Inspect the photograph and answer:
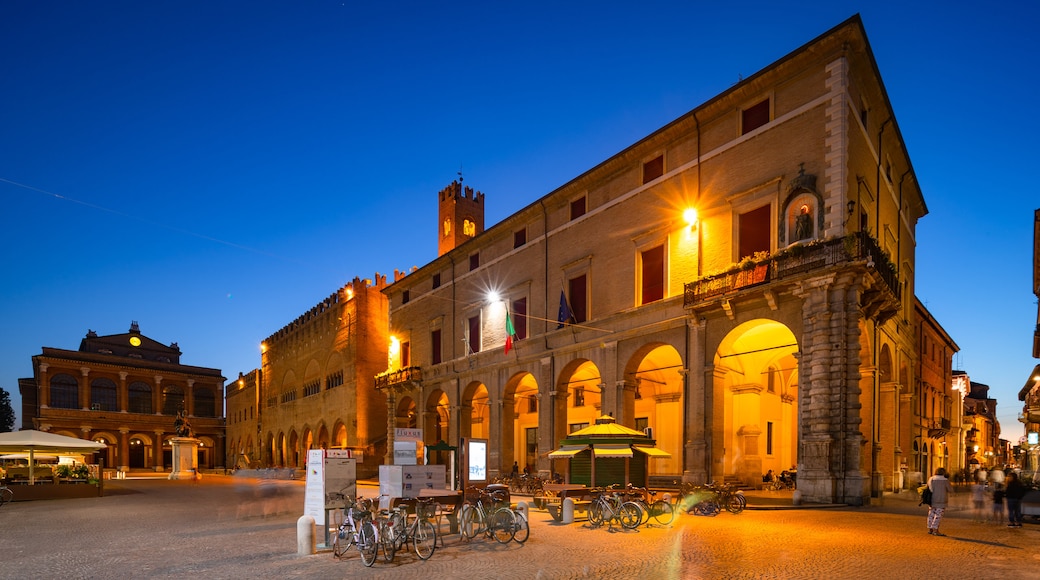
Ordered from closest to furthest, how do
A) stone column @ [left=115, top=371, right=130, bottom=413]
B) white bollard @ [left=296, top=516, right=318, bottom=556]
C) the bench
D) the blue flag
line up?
white bollard @ [left=296, top=516, right=318, bottom=556]
the bench
the blue flag
stone column @ [left=115, top=371, right=130, bottom=413]

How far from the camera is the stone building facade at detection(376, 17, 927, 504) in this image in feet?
66.3

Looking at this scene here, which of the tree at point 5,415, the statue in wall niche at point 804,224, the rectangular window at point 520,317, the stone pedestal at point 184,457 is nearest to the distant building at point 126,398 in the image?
the tree at point 5,415

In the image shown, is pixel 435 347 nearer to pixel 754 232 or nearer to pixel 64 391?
pixel 754 232

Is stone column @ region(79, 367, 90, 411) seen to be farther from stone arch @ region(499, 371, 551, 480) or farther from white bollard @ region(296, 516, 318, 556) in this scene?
white bollard @ region(296, 516, 318, 556)

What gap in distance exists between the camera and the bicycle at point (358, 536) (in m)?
10.3

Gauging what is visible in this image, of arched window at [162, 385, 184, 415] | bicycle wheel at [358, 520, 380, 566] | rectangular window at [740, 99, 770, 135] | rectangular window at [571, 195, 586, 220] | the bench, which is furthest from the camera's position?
arched window at [162, 385, 184, 415]

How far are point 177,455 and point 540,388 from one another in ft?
98.2

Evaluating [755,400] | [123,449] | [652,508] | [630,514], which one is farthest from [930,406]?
[123,449]

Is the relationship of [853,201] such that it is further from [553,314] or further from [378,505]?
[378,505]

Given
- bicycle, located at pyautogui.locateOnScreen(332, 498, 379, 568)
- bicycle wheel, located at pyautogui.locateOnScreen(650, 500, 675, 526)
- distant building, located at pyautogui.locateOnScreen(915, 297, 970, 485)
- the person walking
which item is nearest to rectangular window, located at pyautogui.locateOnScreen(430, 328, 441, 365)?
distant building, located at pyautogui.locateOnScreen(915, 297, 970, 485)

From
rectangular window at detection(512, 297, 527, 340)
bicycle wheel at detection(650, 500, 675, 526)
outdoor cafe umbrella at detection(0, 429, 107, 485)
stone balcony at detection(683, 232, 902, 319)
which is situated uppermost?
stone balcony at detection(683, 232, 902, 319)

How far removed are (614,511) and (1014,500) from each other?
977 centimetres

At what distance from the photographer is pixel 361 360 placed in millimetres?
53219

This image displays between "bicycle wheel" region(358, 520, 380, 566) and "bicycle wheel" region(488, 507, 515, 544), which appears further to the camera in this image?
"bicycle wheel" region(488, 507, 515, 544)
